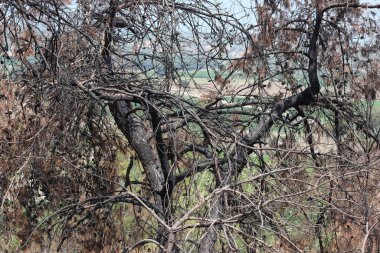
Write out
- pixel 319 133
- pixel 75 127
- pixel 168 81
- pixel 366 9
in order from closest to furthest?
pixel 168 81
pixel 366 9
pixel 75 127
pixel 319 133

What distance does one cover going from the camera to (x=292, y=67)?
741 cm

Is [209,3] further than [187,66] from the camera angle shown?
Yes

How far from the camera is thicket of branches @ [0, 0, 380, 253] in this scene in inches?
223

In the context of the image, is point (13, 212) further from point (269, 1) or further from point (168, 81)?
point (269, 1)

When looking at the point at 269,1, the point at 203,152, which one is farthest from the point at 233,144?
the point at 269,1

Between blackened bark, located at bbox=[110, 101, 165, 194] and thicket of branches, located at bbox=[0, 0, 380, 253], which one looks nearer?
thicket of branches, located at bbox=[0, 0, 380, 253]

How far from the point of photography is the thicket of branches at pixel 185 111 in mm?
5656

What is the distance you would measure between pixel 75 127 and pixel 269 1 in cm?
205

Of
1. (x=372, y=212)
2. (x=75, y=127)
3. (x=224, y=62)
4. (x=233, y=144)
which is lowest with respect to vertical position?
(x=372, y=212)

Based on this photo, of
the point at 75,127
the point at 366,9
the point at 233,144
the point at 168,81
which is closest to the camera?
Result: the point at 233,144

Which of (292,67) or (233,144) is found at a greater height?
(292,67)

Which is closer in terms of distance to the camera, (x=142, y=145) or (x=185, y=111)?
(x=185, y=111)

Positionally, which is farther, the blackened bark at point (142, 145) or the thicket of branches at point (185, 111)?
the blackened bark at point (142, 145)

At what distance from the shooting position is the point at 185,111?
5.61 meters
